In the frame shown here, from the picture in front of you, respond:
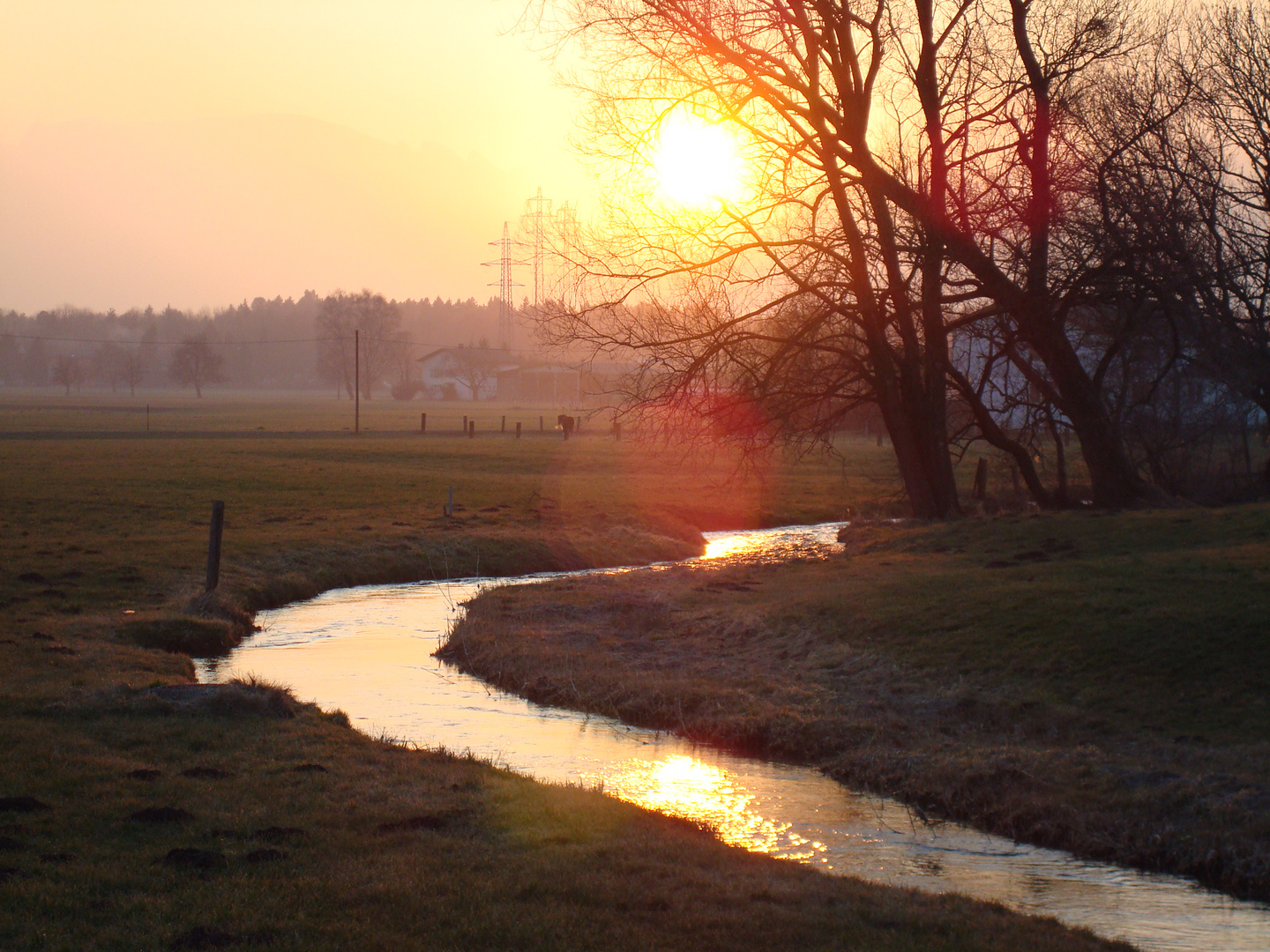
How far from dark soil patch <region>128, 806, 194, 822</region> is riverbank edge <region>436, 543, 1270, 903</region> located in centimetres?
614

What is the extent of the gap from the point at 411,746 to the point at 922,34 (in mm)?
16969

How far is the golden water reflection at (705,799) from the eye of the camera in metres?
9.10

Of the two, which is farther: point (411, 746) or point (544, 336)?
point (544, 336)

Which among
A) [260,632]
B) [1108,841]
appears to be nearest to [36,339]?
[260,632]

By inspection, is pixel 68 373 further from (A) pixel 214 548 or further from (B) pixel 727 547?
(A) pixel 214 548

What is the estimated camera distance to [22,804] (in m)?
7.65

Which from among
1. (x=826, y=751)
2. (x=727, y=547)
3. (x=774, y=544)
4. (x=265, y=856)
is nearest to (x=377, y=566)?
(x=727, y=547)

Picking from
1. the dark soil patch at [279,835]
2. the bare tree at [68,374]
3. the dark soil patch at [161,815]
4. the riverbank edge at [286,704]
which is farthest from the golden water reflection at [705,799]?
the bare tree at [68,374]

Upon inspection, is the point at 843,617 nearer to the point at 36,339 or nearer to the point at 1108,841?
the point at 1108,841

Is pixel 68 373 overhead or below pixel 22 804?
overhead

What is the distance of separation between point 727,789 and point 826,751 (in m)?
1.55

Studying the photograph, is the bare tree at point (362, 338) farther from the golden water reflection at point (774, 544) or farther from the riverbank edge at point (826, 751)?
the riverbank edge at point (826, 751)

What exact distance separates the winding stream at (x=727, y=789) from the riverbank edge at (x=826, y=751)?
0.20 meters

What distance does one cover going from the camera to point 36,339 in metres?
199
